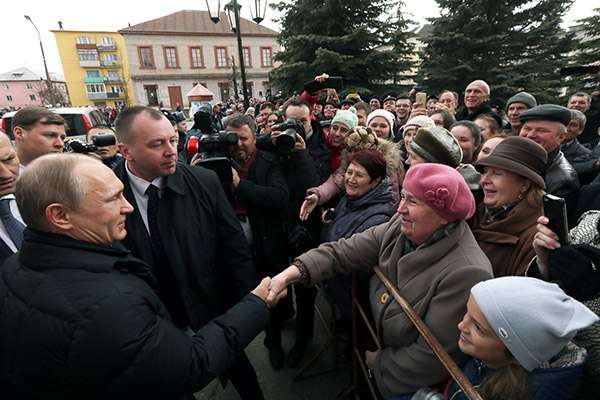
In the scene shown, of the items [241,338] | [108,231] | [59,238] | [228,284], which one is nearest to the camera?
[59,238]

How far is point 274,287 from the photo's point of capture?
1775mm

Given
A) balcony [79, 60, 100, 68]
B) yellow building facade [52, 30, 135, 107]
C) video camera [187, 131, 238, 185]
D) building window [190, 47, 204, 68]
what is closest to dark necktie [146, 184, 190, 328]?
video camera [187, 131, 238, 185]

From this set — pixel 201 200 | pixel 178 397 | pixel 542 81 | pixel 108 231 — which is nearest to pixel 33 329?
pixel 108 231

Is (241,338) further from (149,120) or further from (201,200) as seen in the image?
(149,120)

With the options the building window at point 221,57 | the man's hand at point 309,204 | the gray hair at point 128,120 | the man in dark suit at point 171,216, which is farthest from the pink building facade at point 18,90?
the man's hand at point 309,204

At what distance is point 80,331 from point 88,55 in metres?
58.2

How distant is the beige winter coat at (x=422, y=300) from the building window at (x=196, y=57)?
4349cm

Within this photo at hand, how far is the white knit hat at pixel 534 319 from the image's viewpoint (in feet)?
3.47

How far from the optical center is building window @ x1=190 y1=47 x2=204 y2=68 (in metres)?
39.2

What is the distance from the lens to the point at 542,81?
1090cm

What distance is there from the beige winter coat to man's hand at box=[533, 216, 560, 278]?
0.80 feet

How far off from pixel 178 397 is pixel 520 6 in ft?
47.9

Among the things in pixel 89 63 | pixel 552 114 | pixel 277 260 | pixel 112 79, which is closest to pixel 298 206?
pixel 277 260

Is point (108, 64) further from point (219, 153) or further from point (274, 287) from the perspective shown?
point (274, 287)
